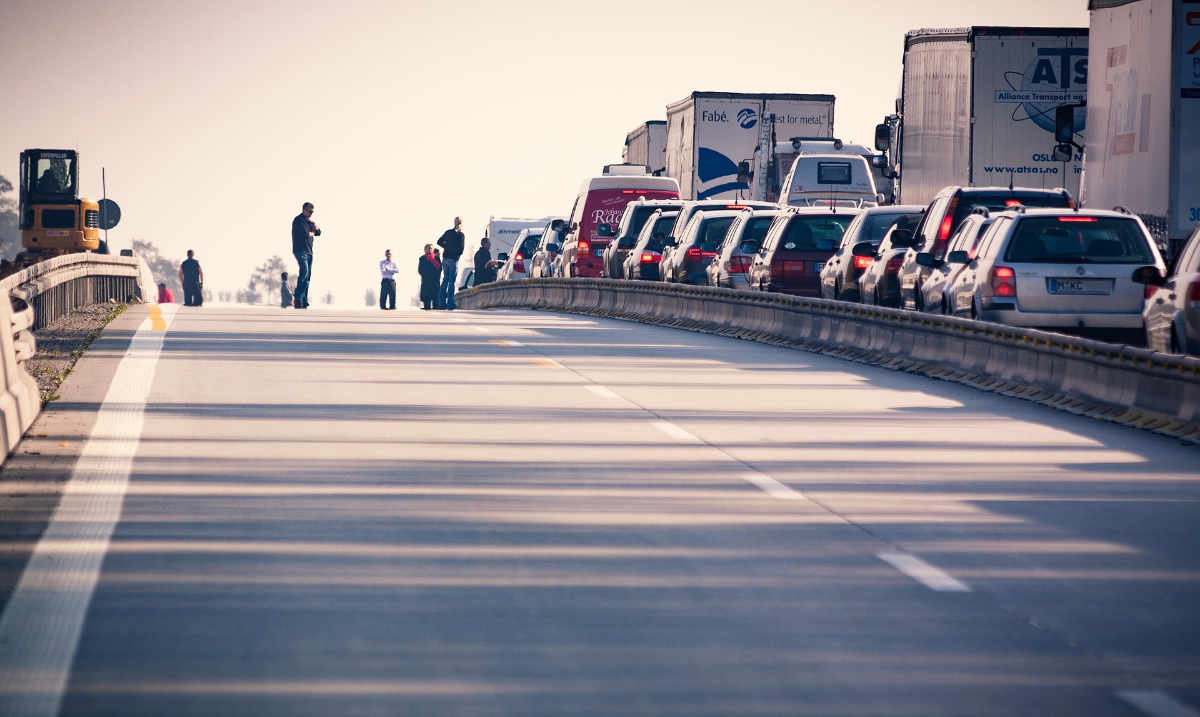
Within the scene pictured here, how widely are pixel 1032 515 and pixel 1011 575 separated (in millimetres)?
1765

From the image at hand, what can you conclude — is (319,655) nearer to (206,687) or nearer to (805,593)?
(206,687)

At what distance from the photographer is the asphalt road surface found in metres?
6.26

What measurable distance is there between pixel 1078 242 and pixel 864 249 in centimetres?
697

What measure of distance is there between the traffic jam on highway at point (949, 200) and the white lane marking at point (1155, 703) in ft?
34.3

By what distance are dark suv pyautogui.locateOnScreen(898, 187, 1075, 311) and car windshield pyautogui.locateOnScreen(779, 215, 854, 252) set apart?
5151mm

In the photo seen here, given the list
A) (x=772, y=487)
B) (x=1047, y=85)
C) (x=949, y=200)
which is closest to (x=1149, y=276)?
(x=772, y=487)

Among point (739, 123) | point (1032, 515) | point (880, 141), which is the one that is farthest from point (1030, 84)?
point (1032, 515)

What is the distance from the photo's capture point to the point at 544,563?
8.34m

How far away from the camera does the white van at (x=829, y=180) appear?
136 ft

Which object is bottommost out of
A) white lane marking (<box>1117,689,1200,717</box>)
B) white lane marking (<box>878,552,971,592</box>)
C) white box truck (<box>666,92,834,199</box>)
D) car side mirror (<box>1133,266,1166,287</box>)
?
white lane marking (<box>878,552,971,592</box>)

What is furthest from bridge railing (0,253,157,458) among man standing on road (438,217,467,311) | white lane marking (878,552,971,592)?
man standing on road (438,217,467,311)

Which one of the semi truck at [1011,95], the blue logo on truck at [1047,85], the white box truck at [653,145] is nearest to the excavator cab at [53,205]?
the white box truck at [653,145]

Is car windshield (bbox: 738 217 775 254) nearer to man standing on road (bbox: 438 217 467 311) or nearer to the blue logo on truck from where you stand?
the blue logo on truck

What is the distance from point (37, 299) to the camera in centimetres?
2377
